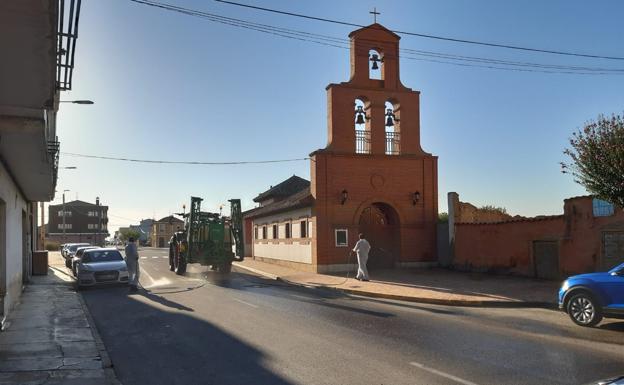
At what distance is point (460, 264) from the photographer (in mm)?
22922

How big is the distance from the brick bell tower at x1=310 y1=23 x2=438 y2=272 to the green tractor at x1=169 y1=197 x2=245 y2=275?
3731 millimetres

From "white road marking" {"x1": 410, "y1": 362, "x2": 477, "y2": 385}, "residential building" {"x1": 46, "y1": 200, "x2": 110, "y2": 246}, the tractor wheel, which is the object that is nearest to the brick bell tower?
the tractor wheel

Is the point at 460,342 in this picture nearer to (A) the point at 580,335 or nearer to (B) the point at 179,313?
(A) the point at 580,335

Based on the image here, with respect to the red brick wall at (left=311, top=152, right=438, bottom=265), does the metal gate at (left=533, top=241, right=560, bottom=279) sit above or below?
below

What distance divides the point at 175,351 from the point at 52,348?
6.60 ft

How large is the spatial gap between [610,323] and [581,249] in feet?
21.5

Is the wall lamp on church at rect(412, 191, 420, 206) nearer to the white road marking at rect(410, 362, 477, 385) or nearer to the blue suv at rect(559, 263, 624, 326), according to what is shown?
the blue suv at rect(559, 263, 624, 326)

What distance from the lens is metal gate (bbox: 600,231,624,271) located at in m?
15.6

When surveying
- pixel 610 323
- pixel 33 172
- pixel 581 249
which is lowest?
pixel 610 323

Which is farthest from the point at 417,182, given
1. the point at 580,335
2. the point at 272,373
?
the point at 272,373

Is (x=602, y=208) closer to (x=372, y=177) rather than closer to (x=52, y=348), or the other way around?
(x=372, y=177)

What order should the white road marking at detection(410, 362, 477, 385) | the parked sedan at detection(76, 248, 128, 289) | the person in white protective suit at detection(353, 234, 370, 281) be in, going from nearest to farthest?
the white road marking at detection(410, 362, 477, 385) → the parked sedan at detection(76, 248, 128, 289) → the person in white protective suit at detection(353, 234, 370, 281)

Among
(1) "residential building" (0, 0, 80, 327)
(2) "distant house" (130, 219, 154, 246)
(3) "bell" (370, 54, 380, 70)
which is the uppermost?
(3) "bell" (370, 54, 380, 70)

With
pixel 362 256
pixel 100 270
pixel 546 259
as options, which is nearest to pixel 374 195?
pixel 362 256
